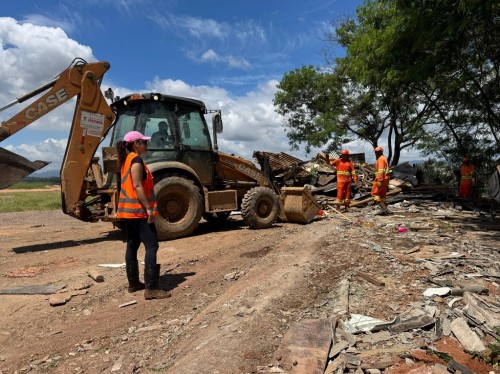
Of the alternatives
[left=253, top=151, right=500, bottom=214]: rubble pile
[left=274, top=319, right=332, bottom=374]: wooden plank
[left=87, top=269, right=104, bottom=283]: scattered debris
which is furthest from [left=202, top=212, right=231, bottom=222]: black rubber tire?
[left=274, top=319, right=332, bottom=374]: wooden plank

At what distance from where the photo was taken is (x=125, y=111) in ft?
25.7

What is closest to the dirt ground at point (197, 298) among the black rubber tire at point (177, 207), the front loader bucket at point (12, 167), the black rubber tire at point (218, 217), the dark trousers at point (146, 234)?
the black rubber tire at point (177, 207)

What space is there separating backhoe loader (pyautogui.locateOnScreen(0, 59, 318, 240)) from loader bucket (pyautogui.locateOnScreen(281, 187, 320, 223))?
813mm

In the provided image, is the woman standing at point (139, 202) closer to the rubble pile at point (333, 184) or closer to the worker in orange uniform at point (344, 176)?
the worker in orange uniform at point (344, 176)

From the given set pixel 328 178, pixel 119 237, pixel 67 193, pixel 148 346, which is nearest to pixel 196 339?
pixel 148 346

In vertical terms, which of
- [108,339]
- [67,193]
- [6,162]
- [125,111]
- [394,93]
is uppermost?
[394,93]

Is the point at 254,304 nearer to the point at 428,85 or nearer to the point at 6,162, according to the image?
the point at 6,162

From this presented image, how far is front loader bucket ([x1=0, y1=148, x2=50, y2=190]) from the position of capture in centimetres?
687

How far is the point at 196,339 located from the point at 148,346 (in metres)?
0.40

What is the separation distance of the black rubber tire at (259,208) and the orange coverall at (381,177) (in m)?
2.73

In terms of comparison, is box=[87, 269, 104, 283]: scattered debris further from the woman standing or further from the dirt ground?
the woman standing

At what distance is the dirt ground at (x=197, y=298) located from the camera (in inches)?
122

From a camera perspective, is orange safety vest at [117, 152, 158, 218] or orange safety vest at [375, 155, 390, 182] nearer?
orange safety vest at [117, 152, 158, 218]

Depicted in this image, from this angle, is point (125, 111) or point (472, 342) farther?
point (125, 111)
